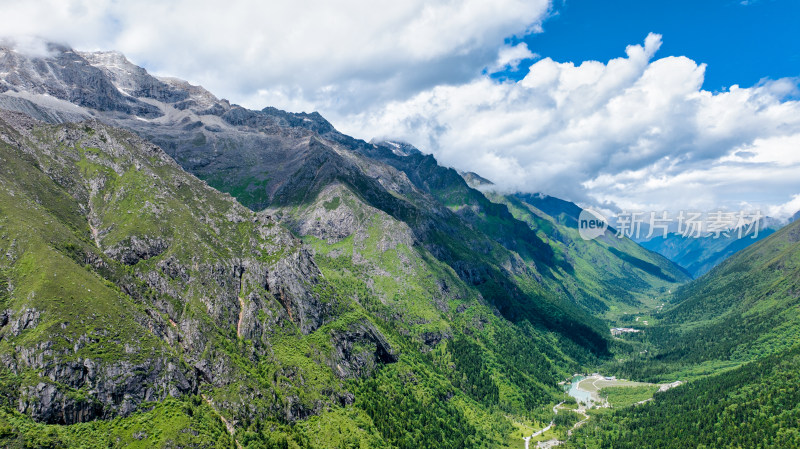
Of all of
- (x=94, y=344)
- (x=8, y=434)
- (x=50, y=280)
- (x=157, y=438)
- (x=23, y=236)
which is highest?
(x=23, y=236)

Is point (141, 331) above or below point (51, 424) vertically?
above

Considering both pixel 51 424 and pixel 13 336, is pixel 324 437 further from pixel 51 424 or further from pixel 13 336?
pixel 13 336

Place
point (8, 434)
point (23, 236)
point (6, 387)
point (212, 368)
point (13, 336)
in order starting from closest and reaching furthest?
point (8, 434), point (6, 387), point (13, 336), point (23, 236), point (212, 368)

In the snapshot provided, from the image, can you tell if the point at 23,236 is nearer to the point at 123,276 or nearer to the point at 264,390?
the point at 123,276

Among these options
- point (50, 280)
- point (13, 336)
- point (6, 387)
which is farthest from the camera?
point (50, 280)

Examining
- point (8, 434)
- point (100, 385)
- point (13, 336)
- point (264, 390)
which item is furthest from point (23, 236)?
point (264, 390)

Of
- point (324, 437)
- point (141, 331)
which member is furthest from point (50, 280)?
point (324, 437)

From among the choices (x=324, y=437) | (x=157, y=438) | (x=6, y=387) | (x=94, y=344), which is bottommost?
(x=324, y=437)

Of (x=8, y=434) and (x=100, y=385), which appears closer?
(x=8, y=434)

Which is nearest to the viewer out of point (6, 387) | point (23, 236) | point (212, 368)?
point (6, 387)
